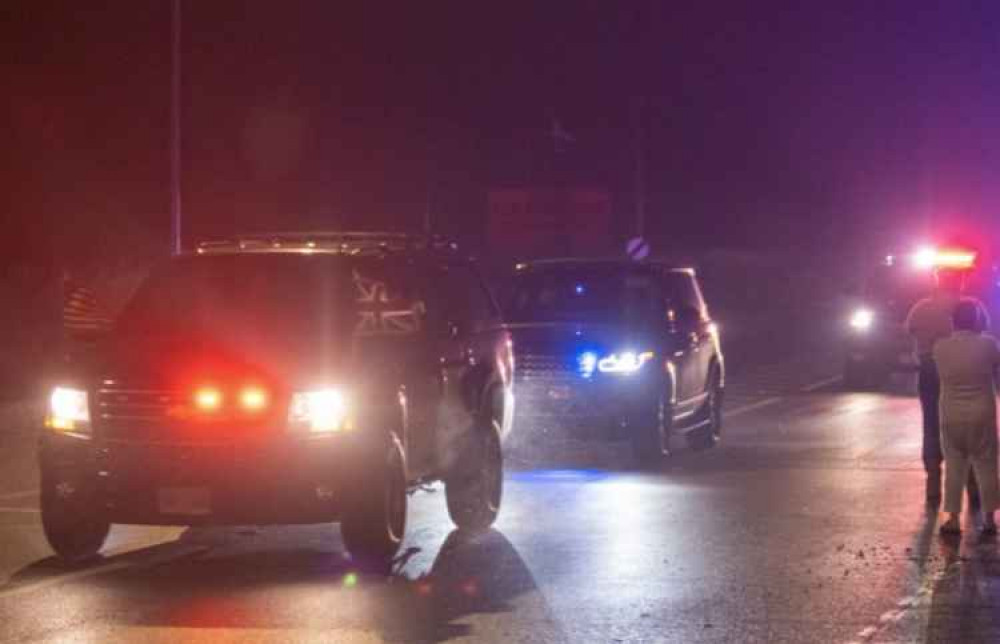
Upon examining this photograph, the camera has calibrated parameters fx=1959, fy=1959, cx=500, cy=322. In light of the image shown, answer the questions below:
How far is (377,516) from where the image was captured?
11250mm

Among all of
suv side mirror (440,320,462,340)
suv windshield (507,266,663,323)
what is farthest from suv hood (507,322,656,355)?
suv side mirror (440,320,462,340)

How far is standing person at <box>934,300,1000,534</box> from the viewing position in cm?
1282

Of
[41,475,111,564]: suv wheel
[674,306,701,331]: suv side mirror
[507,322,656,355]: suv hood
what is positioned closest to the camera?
[41,475,111,564]: suv wheel

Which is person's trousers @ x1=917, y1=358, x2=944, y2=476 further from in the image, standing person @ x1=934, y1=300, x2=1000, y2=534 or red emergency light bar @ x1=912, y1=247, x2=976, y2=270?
red emergency light bar @ x1=912, y1=247, x2=976, y2=270

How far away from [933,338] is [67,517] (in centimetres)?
613

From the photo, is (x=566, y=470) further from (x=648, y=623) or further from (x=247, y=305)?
(x=648, y=623)

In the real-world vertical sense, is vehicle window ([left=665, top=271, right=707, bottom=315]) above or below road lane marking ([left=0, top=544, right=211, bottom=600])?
above

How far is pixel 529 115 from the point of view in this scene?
206 feet

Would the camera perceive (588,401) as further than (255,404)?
Yes

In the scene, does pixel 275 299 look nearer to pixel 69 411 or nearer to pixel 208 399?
pixel 208 399

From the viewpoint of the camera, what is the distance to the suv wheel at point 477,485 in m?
13.2

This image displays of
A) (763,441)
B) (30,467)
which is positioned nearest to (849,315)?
(763,441)

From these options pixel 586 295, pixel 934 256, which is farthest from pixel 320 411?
pixel 934 256

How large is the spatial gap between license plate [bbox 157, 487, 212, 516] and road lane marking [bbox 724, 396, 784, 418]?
13.8 metres
